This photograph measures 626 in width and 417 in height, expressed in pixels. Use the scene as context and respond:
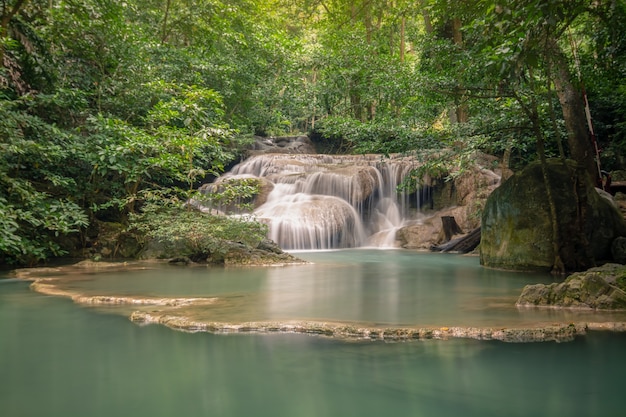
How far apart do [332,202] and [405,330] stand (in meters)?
12.1

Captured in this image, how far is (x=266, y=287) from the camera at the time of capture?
626 cm

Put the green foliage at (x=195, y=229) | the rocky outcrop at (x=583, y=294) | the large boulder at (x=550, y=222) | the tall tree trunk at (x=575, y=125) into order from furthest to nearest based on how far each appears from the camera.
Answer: the tall tree trunk at (x=575, y=125), the green foliage at (x=195, y=229), the large boulder at (x=550, y=222), the rocky outcrop at (x=583, y=294)

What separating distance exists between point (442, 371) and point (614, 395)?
89cm

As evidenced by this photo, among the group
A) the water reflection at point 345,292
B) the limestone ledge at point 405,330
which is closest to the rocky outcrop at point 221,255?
the water reflection at point 345,292

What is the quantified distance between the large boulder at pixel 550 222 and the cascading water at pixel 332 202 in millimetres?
6400

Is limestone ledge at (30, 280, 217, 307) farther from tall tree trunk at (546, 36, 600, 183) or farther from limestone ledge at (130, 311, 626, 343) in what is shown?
tall tree trunk at (546, 36, 600, 183)

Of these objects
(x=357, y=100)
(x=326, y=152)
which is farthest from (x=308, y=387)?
(x=326, y=152)

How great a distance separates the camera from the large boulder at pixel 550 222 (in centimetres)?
776

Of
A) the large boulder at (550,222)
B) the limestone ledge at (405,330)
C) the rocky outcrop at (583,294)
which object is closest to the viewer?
the limestone ledge at (405,330)

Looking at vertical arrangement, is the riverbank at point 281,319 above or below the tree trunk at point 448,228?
below

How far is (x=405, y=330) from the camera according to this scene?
3.65 m

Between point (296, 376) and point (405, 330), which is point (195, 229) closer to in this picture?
point (405, 330)

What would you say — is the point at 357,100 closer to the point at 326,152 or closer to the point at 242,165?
the point at 326,152

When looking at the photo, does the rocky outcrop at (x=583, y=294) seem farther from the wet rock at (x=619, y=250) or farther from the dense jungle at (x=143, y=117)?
the wet rock at (x=619, y=250)
